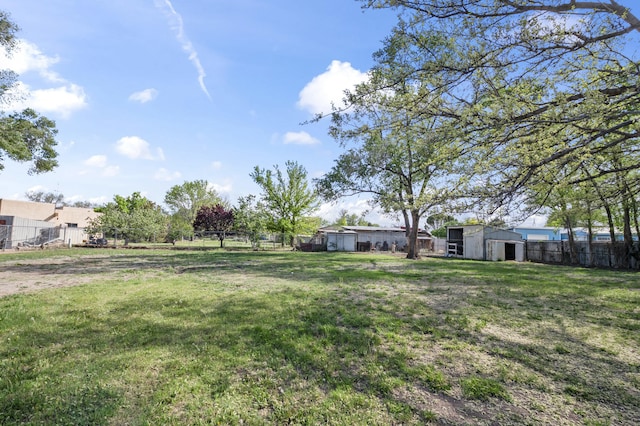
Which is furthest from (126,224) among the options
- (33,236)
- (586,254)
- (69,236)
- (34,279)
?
(586,254)

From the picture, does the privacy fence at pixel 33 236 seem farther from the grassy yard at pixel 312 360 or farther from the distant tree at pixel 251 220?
the grassy yard at pixel 312 360

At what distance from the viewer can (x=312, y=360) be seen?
11.8 ft

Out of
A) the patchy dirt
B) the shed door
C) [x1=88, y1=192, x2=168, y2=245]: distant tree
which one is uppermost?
[x1=88, y1=192, x2=168, y2=245]: distant tree

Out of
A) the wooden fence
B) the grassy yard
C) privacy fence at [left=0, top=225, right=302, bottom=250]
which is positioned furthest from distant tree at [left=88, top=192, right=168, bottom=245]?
the wooden fence

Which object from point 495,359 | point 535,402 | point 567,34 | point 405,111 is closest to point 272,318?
point 495,359

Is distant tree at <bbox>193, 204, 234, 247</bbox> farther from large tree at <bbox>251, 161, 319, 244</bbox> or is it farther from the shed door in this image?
the shed door

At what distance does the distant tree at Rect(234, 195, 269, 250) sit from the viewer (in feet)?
95.8

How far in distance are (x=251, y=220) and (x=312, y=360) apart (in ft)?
88.0

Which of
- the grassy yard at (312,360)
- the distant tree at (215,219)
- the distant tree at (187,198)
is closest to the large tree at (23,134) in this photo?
the grassy yard at (312,360)

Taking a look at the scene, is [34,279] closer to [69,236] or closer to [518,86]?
[518,86]

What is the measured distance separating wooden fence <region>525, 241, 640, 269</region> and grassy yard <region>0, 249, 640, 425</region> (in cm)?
1483

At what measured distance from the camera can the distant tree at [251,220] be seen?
2919cm

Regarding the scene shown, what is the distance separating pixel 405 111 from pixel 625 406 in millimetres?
4150

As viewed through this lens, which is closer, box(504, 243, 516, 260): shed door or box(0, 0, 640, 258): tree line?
box(0, 0, 640, 258): tree line
